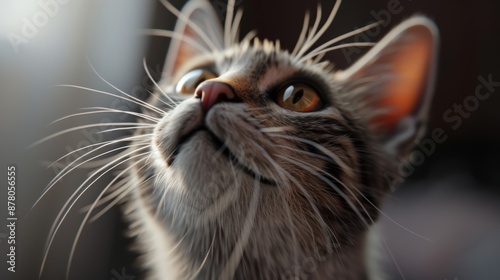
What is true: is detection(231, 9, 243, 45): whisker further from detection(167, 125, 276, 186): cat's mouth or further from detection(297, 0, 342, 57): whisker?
detection(167, 125, 276, 186): cat's mouth

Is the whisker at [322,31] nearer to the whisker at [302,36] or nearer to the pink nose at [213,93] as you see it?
the whisker at [302,36]

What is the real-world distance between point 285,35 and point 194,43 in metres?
0.14

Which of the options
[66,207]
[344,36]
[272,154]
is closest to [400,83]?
[344,36]

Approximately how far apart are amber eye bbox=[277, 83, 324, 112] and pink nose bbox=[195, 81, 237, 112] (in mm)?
69

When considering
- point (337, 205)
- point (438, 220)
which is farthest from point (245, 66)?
point (438, 220)

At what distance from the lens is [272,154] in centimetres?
49

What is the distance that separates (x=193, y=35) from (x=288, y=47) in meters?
0.15

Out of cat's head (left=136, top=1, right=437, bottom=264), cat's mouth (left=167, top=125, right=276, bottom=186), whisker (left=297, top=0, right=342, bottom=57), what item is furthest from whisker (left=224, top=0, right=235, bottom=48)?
cat's mouth (left=167, top=125, right=276, bottom=186)

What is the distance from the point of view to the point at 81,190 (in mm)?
605

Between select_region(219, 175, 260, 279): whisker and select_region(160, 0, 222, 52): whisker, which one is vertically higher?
select_region(160, 0, 222, 52): whisker

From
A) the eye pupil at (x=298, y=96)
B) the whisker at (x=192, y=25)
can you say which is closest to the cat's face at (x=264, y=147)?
the eye pupil at (x=298, y=96)

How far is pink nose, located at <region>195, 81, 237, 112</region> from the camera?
0.49 metres

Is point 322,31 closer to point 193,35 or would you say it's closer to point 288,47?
point 288,47

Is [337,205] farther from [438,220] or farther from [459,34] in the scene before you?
[459,34]
